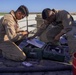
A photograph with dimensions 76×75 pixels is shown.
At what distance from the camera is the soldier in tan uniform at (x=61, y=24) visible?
433cm

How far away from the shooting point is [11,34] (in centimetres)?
417

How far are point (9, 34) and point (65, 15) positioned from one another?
1123mm

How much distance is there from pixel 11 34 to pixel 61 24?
114cm

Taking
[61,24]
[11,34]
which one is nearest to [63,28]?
[61,24]

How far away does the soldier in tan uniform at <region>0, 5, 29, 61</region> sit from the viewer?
4.21m

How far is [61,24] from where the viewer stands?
478 cm

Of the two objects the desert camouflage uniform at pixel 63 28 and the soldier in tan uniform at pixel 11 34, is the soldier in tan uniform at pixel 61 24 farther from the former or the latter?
the soldier in tan uniform at pixel 11 34

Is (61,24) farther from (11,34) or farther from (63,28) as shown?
(11,34)

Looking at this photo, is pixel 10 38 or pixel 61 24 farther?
pixel 61 24

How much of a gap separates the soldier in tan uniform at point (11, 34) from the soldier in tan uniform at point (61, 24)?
447 mm

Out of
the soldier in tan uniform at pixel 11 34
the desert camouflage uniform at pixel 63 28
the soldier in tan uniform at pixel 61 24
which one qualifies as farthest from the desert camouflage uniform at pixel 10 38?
the desert camouflage uniform at pixel 63 28

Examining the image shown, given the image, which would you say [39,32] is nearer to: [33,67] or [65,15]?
[65,15]

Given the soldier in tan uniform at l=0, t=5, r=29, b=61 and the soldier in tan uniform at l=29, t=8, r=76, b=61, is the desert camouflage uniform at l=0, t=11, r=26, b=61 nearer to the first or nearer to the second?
the soldier in tan uniform at l=0, t=5, r=29, b=61

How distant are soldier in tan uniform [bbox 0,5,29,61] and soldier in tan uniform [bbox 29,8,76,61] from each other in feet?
1.47
